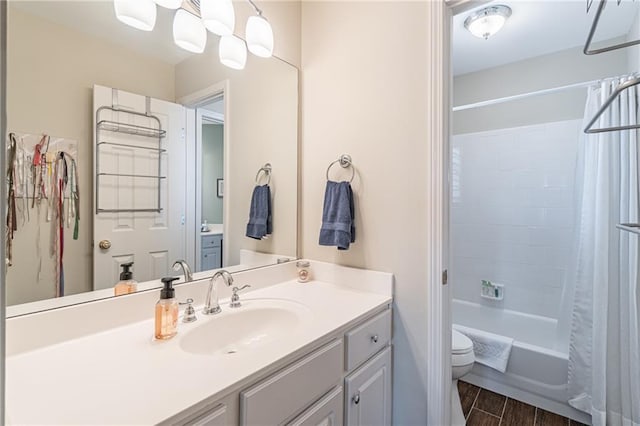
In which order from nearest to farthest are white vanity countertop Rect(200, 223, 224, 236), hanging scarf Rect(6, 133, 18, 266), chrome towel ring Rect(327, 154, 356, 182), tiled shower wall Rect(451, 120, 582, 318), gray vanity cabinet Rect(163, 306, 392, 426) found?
gray vanity cabinet Rect(163, 306, 392, 426)
hanging scarf Rect(6, 133, 18, 266)
white vanity countertop Rect(200, 223, 224, 236)
chrome towel ring Rect(327, 154, 356, 182)
tiled shower wall Rect(451, 120, 582, 318)

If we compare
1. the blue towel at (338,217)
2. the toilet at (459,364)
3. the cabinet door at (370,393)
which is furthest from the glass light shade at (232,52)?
the toilet at (459,364)

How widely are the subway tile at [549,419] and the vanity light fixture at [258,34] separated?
245 cm

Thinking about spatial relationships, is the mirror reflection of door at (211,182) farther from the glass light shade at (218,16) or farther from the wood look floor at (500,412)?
the wood look floor at (500,412)

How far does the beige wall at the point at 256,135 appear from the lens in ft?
4.43

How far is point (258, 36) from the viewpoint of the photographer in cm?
136

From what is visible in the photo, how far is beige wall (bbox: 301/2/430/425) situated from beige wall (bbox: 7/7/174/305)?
3.01ft

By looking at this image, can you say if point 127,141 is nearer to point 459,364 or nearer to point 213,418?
point 213,418

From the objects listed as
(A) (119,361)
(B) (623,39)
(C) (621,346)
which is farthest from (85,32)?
(B) (623,39)

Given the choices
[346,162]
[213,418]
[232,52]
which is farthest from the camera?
[346,162]

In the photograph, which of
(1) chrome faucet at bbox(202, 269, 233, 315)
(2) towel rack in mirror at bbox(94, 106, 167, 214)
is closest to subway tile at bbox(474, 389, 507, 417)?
(1) chrome faucet at bbox(202, 269, 233, 315)

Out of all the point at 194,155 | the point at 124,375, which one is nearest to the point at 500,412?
the point at 124,375

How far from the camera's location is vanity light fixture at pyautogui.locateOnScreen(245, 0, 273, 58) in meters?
1.35

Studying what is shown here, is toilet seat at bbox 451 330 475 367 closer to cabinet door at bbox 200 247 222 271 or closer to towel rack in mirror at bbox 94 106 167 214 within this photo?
cabinet door at bbox 200 247 222 271

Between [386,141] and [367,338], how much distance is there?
2.76 feet
